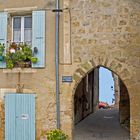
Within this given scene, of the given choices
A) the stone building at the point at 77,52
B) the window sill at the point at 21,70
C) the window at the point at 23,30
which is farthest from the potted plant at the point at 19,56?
the window at the point at 23,30

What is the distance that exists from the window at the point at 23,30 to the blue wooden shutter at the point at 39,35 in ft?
1.33

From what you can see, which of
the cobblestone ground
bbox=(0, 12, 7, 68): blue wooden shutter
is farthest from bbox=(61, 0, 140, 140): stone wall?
bbox=(0, 12, 7, 68): blue wooden shutter

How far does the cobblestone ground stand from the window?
353 cm

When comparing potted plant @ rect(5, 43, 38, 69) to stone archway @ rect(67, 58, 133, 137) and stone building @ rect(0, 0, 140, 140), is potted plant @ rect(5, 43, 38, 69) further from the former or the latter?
stone archway @ rect(67, 58, 133, 137)

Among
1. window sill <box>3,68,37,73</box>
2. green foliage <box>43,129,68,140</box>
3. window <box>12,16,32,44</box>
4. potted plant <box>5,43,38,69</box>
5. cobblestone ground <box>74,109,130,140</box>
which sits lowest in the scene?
cobblestone ground <box>74,109,130,140</box>

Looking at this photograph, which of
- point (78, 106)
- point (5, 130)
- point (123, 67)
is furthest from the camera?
point (78, 106)

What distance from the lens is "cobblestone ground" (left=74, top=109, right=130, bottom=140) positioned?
11.9 metres

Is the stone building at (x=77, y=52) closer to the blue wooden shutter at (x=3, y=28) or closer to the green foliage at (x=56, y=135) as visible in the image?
the blue wooden shutter at (x=3, y=28)

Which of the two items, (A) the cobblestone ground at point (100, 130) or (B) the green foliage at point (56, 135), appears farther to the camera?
(A) the cobblestone ground at point (100, 130)

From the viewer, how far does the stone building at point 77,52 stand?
35.5 feet

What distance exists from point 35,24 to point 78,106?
4.76 m

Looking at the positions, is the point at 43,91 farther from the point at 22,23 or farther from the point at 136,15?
the point at 136,15

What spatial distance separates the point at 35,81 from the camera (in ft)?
37.6

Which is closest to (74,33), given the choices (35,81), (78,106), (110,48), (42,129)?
(110,48)
